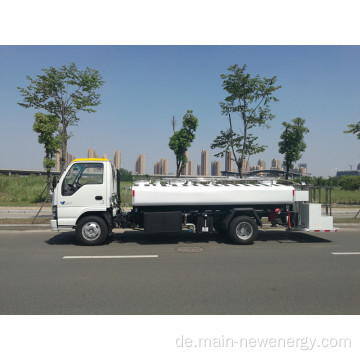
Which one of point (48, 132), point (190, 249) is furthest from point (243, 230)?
point (48, 132)

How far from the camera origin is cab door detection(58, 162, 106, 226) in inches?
312

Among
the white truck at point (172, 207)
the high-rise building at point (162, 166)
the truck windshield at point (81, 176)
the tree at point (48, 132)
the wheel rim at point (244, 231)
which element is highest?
the high-rise building at point (162, 166)

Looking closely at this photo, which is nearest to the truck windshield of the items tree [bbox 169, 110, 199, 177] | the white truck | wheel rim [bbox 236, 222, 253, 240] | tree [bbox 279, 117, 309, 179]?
the white truck

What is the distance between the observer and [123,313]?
382 centimetres

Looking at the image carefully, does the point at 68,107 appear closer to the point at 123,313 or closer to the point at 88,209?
the point at 88,209

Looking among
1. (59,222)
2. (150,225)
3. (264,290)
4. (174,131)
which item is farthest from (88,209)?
(174,131)

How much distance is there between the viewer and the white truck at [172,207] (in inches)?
314

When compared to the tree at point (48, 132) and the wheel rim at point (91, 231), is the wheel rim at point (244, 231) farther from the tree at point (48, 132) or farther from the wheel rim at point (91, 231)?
the tree at point (48, 132)

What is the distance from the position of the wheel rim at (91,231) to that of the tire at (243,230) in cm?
384

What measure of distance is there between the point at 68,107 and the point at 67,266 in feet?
36.2

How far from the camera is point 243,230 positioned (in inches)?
330

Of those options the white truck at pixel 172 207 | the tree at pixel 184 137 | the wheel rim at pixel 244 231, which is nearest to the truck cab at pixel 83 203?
the white truck at pixel 172 207

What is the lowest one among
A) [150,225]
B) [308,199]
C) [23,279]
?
A: [23,279]

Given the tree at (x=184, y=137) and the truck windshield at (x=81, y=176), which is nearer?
the truck windshield at (x=81, y=176)
